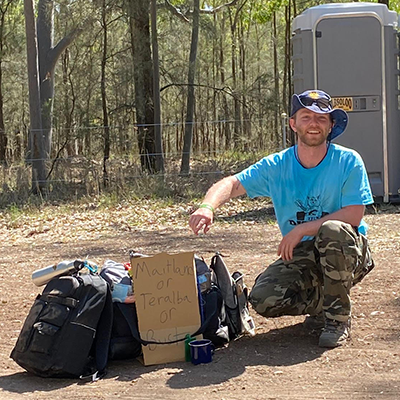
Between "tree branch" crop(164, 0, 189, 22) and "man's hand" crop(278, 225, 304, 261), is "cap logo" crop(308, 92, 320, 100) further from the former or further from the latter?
"tree branch" crop(164, 0, 189, 22)

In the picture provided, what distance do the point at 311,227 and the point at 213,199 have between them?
1.75 ft

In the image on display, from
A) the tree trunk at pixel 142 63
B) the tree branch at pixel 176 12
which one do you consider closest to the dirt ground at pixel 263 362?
the tree trunk at pixel 142 63

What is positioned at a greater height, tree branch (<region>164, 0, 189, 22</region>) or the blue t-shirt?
tree branch (<region>164, 0, 189, 22</region>)

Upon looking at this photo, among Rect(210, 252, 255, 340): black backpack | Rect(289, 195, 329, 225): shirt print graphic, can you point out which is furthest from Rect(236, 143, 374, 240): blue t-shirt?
Rect(210, 252, 255, 340): black backpack

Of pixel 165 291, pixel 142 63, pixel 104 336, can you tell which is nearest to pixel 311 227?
pixel 165 291

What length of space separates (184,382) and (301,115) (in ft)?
5.02

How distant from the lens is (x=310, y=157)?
13.3ft

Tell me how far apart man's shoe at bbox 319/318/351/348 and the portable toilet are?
6.16 meters

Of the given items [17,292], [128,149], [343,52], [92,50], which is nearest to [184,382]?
[17,292]

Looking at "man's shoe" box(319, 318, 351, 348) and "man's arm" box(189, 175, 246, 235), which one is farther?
"man's shoe" box(319, 318, 351, 348)

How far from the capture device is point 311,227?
3861mm

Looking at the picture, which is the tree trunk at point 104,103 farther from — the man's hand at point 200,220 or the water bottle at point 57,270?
the man's hand at point 200,220

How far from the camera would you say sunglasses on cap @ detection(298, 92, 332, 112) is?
3.96m

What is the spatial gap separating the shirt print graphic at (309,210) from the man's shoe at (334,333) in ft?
1.82
